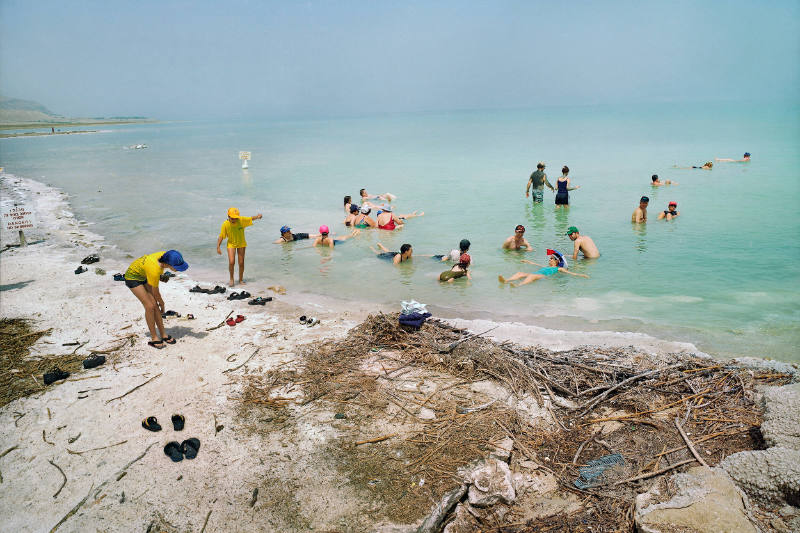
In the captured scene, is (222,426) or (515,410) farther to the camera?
(515,410)

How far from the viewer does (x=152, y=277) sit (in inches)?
258

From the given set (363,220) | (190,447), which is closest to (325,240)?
(363,220)

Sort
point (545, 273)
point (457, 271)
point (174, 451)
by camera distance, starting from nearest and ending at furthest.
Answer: point (174, 451) < point (457, 271) < point (545, 273)

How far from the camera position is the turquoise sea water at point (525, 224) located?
9.45 meters

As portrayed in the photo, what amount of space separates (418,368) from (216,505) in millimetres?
3038

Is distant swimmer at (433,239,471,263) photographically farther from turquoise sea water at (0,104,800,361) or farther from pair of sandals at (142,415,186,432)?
pair of sandals at (142,415,186,432)

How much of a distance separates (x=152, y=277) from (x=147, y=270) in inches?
5.0

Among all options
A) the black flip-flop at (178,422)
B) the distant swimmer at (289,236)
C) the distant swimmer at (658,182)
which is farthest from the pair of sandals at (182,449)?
the distant swimmer at (658,182)

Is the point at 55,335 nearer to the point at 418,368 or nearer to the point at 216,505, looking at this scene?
the point at 216,505

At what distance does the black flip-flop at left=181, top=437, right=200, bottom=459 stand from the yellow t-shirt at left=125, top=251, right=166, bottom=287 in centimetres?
261

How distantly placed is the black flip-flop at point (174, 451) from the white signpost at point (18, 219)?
9914mm

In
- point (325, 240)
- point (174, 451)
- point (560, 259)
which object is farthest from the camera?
point (325, 240)

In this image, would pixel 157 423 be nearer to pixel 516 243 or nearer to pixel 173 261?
pixel 173 261

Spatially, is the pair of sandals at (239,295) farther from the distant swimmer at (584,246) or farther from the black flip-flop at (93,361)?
the distant swimmer at (584,246)
